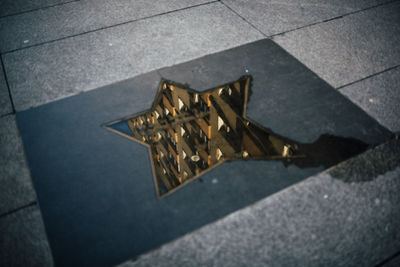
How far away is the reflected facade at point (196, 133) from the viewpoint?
317 cm

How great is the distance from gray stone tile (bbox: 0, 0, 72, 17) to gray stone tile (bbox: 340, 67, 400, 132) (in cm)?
551

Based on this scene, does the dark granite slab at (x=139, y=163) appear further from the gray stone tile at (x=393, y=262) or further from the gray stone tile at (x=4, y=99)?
the gray stone tile at (x=393, y=262)

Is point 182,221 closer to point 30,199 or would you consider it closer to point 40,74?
point 30,199

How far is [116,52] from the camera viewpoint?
4.63 m

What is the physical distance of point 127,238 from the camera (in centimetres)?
261

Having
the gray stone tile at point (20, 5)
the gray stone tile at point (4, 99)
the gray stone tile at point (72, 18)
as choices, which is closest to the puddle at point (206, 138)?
the gray stone tile at point (4, 99)

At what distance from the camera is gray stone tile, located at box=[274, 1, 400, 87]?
4.21 m

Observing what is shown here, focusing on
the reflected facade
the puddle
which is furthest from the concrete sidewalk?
the reflected facade

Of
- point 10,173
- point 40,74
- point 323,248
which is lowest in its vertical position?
point 323,248

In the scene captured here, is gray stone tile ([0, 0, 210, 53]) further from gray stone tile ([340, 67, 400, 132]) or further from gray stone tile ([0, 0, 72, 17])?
gray stone tile ([340, 67, 400, 132])

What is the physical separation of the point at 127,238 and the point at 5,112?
2.45m

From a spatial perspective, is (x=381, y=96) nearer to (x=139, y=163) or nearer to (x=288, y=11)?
(x=288, y=11)

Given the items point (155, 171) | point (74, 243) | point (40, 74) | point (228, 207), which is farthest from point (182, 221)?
point (40, 74)

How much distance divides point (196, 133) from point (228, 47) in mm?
1816
